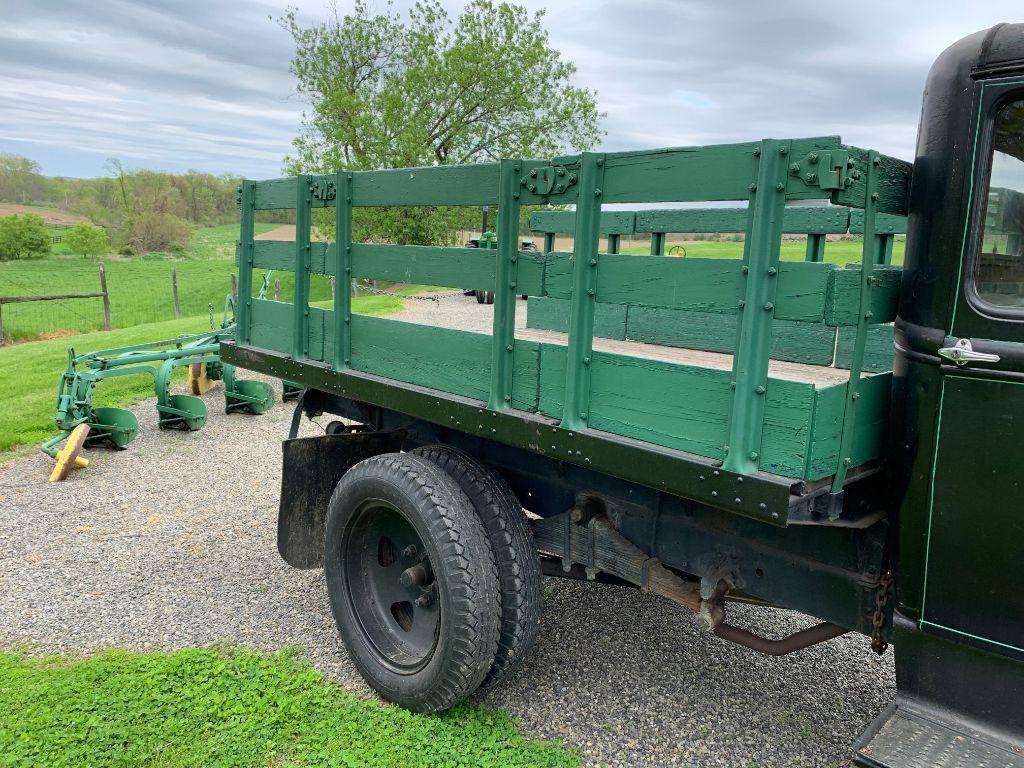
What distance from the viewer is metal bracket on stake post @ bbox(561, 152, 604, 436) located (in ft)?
8.23

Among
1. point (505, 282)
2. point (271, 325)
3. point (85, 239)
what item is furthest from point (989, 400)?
point (85, 239)

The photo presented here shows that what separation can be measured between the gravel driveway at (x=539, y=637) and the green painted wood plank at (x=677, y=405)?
144 cm

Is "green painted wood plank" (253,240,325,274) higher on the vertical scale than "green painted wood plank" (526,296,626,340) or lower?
higher

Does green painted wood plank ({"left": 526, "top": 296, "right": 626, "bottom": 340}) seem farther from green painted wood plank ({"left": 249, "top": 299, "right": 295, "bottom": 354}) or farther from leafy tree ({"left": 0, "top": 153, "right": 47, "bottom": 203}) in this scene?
leafy tree ({"left": 0, "top": 153, "right": 47, "bottom": 203})

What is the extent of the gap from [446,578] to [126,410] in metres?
5.58

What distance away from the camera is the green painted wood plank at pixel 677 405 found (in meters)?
2.11

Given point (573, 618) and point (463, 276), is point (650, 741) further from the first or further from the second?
point (463, 276)

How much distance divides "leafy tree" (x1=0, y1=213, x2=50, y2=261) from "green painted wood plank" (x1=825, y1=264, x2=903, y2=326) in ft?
142

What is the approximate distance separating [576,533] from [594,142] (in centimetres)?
2570

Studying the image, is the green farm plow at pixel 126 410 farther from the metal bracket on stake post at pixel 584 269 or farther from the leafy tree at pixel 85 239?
the leafy tree at pixel 85 239

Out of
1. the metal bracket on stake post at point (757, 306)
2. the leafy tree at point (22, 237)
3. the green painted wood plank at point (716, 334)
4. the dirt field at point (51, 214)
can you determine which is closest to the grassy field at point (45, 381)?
the green painted wood plank at point (716, 334)

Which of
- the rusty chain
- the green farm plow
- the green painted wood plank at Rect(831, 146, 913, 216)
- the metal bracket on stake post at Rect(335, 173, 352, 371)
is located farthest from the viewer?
the green farm plow

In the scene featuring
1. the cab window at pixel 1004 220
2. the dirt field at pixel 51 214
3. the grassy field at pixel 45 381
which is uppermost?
the dirt field at pixel 51 214

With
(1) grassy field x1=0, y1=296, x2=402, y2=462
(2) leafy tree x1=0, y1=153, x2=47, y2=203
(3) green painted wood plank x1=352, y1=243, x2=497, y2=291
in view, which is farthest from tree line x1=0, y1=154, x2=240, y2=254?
(3) green painted wood plank x1=352, y1=243, x2=497, y2=291
